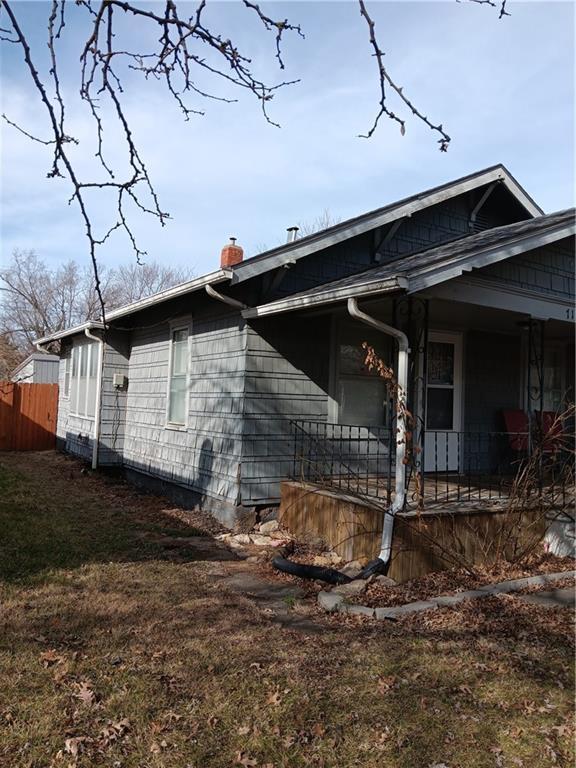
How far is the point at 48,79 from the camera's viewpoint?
265 cm

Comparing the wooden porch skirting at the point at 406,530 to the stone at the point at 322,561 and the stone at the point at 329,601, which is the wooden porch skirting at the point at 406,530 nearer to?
the stone at the point at 322,561

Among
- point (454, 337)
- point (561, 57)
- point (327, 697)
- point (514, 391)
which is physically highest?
point (561, 57)

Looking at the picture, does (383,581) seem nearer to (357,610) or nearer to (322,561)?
(357,610)

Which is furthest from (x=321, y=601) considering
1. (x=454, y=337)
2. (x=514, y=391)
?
(x=514, y=391)

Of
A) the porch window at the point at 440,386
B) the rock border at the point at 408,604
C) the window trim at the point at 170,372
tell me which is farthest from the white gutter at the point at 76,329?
the rock border at the point at 408,604

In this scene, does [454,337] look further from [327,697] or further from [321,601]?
[327,697]

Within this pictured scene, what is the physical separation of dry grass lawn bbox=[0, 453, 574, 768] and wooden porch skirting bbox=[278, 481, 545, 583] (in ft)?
2.97

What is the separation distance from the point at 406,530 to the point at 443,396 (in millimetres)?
3676

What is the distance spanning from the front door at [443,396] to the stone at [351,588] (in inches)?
145

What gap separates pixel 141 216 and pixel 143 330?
8585 mm

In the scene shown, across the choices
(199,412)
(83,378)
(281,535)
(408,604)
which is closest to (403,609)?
(408,604)

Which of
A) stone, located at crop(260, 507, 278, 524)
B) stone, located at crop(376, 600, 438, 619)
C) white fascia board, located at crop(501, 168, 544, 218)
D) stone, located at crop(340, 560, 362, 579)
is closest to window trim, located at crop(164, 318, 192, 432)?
stone, located at crop(260, 507, 278, 524)

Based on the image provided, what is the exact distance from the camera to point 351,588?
5.32 m

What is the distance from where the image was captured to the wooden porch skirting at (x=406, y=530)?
18.8ft
